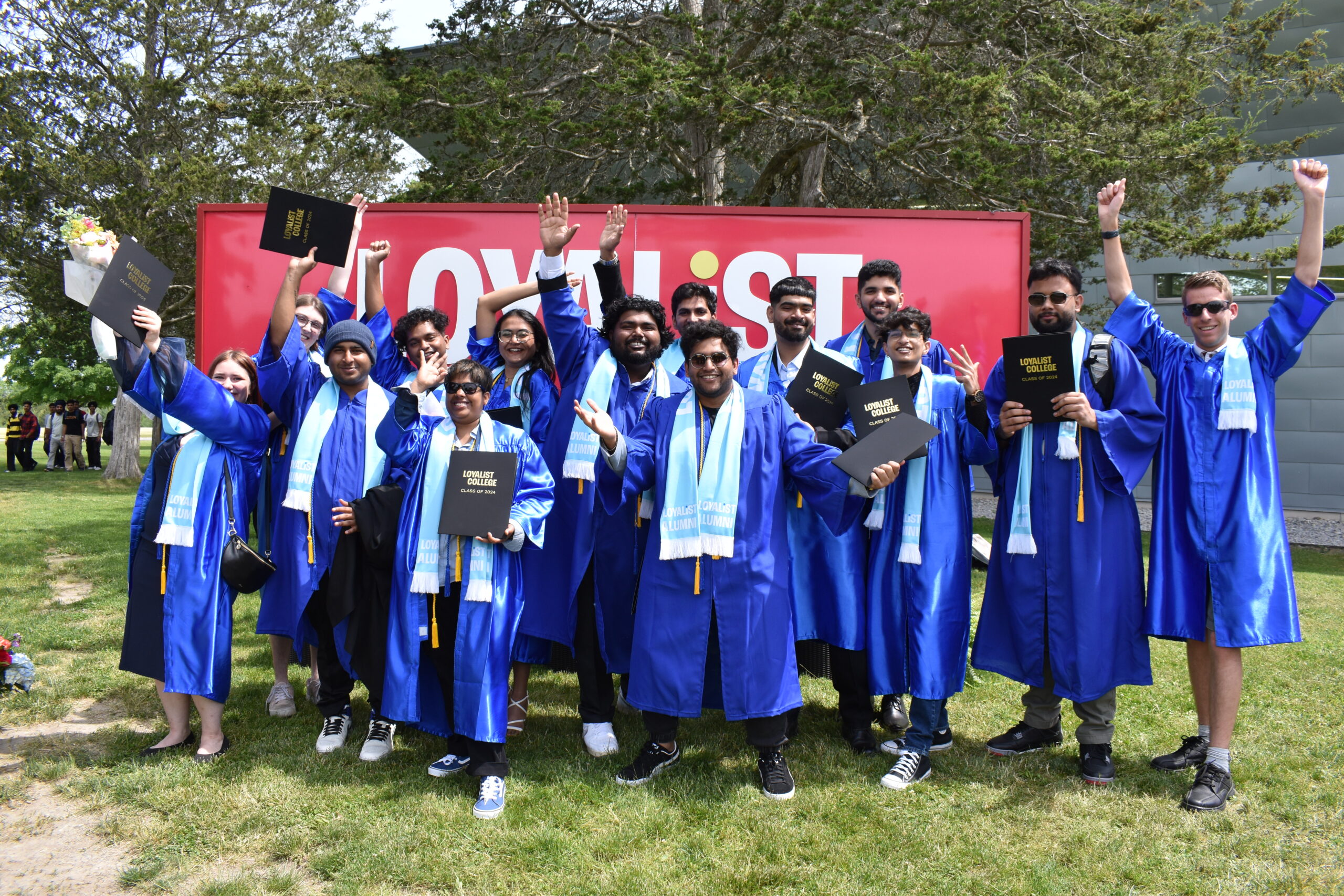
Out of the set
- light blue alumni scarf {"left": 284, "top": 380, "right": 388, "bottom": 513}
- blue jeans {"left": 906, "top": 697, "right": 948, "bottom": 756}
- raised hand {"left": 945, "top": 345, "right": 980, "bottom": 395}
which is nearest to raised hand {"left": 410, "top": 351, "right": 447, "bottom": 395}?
light blue alumni scarf {"left": 284, "top": 380, "right": 388, "bottom": 513}

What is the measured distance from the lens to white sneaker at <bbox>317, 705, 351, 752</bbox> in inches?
163

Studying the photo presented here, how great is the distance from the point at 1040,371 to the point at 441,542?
2676mm

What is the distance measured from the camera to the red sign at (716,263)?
5.94 metres

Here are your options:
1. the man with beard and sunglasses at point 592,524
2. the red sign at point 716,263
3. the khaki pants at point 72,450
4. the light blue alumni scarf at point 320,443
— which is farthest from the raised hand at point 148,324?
the khaki pants at point 72,450

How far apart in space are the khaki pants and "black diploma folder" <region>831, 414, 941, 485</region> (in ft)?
81.8

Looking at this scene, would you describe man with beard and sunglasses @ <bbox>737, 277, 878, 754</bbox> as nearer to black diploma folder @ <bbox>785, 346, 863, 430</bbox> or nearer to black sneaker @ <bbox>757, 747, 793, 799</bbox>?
black diploma folder @ <bbox>785, 346, 863, 430</bbox>

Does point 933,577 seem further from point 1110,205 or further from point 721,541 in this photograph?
point 1110,205

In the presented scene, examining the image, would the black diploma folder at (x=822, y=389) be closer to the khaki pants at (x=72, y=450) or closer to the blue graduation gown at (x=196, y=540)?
the blue graduation gown at (x=196, y=540)

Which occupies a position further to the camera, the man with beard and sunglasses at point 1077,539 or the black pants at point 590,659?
the black pants at point 590,659

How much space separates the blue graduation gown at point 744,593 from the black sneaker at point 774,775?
27 cm

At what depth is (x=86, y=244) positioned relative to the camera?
12.3ft

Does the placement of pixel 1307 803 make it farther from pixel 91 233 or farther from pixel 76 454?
pixel 76 454

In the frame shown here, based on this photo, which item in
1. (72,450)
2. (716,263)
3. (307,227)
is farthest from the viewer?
(72,450)

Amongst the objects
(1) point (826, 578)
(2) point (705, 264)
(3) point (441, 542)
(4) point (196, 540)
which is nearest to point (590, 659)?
(3) point (441, 542)
